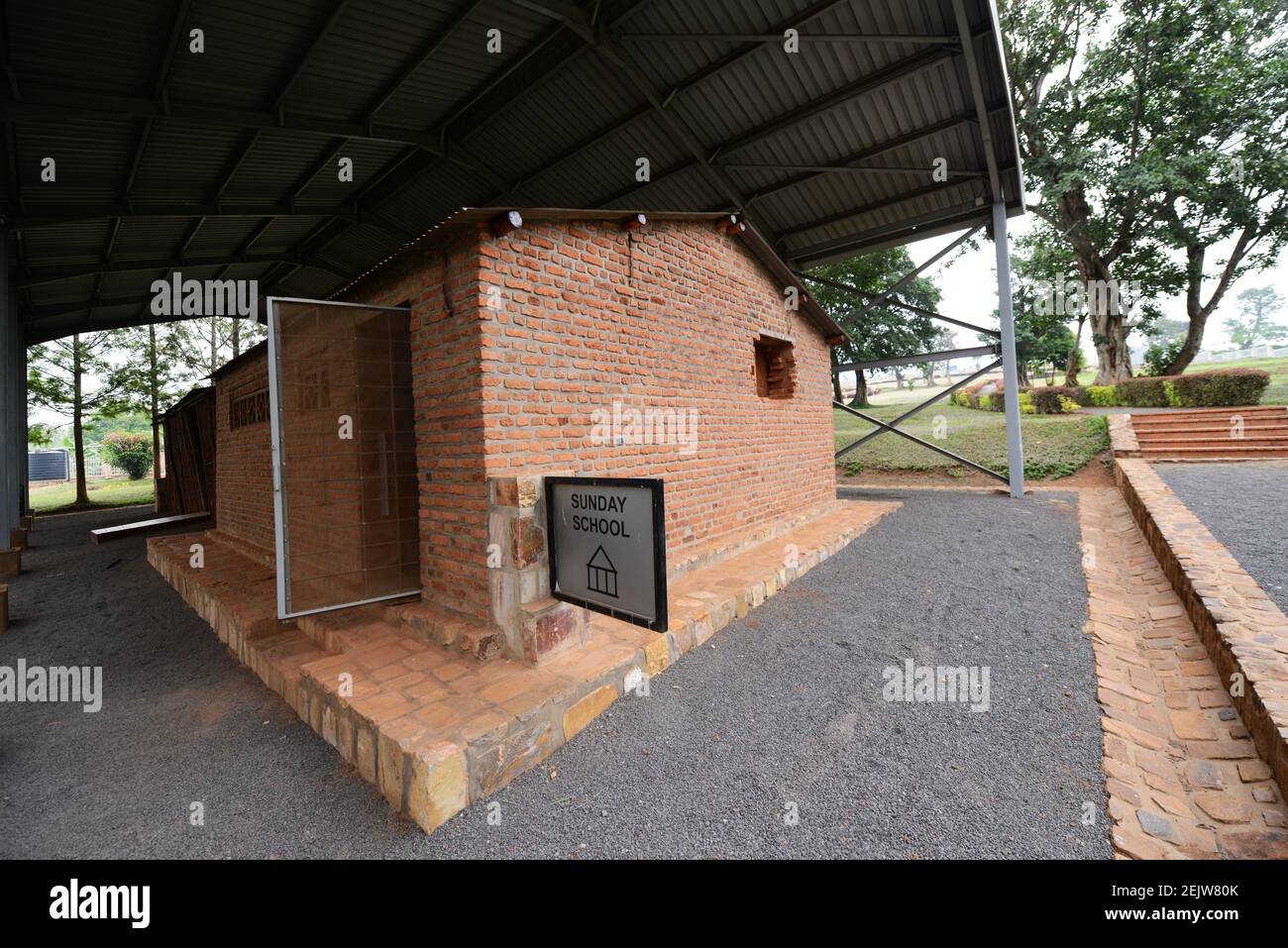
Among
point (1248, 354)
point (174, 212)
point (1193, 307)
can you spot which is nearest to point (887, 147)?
point (174, 212)

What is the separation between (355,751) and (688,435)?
3830mm

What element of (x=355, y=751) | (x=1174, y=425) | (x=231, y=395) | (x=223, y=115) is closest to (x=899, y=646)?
(x=355, y=751)

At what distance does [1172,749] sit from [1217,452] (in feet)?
40.8

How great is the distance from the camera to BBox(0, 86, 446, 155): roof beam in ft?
18.7

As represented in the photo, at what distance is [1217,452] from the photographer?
10.8m

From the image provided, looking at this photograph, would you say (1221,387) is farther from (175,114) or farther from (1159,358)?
(175,114)

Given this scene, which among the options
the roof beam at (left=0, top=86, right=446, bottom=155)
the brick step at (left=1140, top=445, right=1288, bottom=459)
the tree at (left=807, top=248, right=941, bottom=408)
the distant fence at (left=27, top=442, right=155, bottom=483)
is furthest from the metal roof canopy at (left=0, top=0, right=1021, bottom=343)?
the distant fence at (left=27, top=442, right=155, bottom=483)

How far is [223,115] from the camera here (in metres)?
6.64

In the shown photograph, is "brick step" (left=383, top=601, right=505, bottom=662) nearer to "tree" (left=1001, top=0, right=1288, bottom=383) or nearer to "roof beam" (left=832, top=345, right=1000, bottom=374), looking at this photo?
"roof beam" (left=832, top=345, right=1000, bottom=374)

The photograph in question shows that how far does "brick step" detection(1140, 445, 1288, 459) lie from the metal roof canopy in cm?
639

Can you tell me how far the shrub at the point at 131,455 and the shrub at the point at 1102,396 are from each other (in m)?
42.6

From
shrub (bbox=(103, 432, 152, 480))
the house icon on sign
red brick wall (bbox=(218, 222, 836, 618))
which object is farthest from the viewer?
shrub (bbox=(103, 432, 152, 480))

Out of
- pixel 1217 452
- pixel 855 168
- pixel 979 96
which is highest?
pixel 979 96

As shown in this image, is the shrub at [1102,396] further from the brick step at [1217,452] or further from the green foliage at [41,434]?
the green foliage at [41,434]
